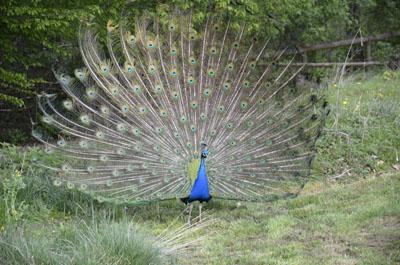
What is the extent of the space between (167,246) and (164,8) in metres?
5.78

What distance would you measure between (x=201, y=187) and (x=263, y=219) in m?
0.81

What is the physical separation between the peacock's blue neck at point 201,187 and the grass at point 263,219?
13.0 inches

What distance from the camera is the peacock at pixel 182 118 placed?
8.46 m

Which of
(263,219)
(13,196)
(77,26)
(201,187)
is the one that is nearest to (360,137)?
(263,219)

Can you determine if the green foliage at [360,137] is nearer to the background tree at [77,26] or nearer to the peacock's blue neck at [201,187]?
the background tree at [77,26]

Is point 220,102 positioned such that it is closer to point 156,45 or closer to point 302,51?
point 156,45

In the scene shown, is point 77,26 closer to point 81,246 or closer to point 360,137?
point 360,137

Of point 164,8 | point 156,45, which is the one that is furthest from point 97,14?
point 156,45

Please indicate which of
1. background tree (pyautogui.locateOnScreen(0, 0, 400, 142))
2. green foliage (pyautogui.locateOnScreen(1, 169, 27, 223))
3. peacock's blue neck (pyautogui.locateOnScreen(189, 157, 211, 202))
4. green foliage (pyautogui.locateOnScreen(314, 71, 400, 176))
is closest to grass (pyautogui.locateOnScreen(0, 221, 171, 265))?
green foliage (pyautogui.locateOnScreen(1, 169, 27, 223))

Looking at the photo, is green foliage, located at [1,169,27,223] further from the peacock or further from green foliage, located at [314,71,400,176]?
green foliage, located at [314,71,400,176]

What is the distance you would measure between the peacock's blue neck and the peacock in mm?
12

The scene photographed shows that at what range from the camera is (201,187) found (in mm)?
8328

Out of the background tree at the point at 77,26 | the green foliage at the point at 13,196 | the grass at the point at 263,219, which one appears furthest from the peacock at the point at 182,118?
the green foliage at the point at 13,196

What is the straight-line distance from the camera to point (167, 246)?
6.41 meters
